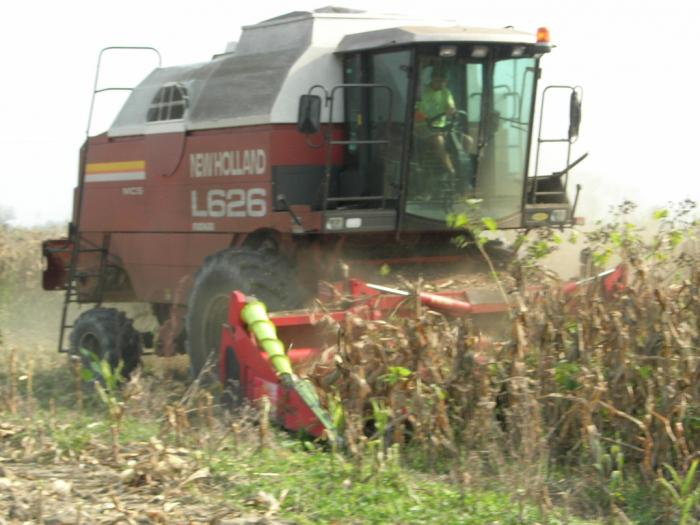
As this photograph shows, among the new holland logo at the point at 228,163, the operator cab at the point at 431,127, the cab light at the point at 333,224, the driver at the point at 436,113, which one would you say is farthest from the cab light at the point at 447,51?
the new holland logo at the point at 228,163

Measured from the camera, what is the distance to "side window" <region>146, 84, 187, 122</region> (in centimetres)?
1068

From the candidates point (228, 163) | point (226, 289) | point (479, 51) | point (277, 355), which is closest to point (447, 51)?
point (479, 51)

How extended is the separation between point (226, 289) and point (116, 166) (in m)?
2.99

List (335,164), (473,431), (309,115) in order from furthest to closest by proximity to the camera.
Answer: (335,164)
(309,115)
(473,431)

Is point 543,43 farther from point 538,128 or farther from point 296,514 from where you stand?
point 296,514

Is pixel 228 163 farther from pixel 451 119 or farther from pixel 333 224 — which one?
pixel 451 119

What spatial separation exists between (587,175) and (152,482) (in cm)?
2248

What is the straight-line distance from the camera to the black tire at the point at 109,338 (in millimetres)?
10570

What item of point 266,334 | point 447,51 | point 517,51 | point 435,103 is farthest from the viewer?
point 517,51

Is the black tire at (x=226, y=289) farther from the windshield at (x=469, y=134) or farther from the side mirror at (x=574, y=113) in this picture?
the side mirror at (x=574, y=113)

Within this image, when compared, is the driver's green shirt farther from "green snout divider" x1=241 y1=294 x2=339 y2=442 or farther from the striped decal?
the striped decal

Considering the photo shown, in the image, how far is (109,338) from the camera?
10.6m

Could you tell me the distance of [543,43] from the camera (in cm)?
928

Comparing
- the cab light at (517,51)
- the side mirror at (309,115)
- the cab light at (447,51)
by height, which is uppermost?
the cab light at (517,51)
